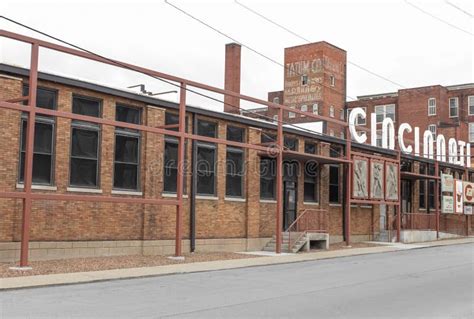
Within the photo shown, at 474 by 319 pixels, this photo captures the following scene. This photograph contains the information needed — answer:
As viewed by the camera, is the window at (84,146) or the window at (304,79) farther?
the window at (304,79)

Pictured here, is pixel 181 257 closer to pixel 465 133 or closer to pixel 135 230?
pixel 135 230

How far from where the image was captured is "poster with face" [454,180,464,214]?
3581 centimetres

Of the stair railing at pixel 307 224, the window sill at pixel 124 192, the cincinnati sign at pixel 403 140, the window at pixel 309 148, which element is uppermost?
the cincinnati sign at pixel 403 140

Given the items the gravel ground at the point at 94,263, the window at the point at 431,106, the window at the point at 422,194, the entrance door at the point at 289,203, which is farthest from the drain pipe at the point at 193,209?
the window at the point at 431,106

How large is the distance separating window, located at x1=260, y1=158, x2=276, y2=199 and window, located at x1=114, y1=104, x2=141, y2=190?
630cm

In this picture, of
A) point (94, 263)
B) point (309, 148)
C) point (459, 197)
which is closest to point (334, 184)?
point (309, 148)

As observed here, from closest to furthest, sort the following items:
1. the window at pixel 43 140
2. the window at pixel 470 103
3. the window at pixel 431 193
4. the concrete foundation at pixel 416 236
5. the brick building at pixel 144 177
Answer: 1. the brick building at pixel 144 177
2. the window at pixel 43 140
3. the concrete foundation at pixel 416 236
4. the window at pixel 431 193
5. the window at pixel 470 103

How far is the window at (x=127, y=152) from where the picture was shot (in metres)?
18.8

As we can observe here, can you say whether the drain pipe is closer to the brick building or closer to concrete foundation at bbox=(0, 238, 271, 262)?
the brick building

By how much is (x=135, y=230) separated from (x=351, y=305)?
33.6ft

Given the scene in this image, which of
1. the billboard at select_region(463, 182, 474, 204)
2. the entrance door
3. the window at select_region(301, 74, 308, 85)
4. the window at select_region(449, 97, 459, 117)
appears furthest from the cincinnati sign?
the window at select_region(449, 97, 459, 117)

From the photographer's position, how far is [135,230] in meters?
19.0

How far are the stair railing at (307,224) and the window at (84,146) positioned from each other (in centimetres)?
851

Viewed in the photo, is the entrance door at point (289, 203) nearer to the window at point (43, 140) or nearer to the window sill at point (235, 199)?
the window sill at point (235, 199)
